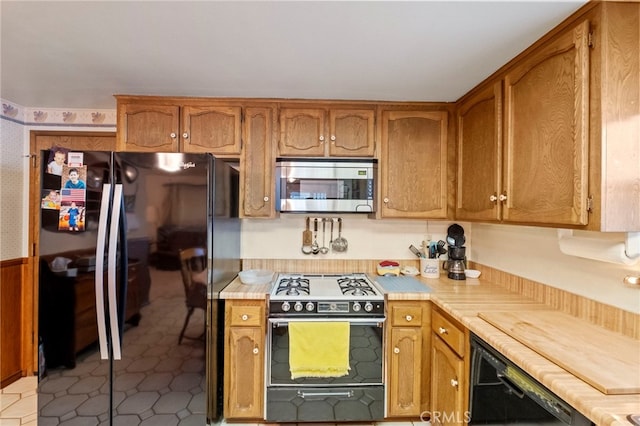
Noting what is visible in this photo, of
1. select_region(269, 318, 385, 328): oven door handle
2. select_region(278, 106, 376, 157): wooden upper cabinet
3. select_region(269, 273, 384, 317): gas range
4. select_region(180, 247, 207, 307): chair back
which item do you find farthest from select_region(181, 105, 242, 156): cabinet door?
select_region(269, 318, 385, 328): oven door handle

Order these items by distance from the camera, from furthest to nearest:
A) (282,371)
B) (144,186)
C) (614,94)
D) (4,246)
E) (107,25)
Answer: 1. (4,246)
2. (282,371)
3. (144,186)
4. (107,25)
5. (614,94)

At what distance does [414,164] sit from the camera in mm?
2203

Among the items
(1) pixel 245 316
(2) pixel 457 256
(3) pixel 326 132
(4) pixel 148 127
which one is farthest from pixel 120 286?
(2) pixel 457 256

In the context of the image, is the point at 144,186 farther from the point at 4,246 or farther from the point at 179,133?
the point at 4,246

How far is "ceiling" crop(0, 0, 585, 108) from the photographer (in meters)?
1.19

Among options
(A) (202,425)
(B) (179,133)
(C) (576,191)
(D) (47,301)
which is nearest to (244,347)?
(A) (202,425)

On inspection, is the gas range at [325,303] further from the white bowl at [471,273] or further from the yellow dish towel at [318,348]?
the white bowl at [471,273]

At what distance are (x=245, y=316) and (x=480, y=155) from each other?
1.89 metres

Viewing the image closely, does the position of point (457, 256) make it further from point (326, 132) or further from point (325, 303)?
point (326, 132)

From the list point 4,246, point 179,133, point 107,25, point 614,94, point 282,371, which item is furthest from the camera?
point 4,246

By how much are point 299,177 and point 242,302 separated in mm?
965

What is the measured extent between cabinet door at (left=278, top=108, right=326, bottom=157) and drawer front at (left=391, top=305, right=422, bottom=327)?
1.26 metres

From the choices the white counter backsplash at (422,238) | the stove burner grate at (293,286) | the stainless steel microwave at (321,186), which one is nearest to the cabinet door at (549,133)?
the white counter backsplash at (422,238)

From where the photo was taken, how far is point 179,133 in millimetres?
2105
